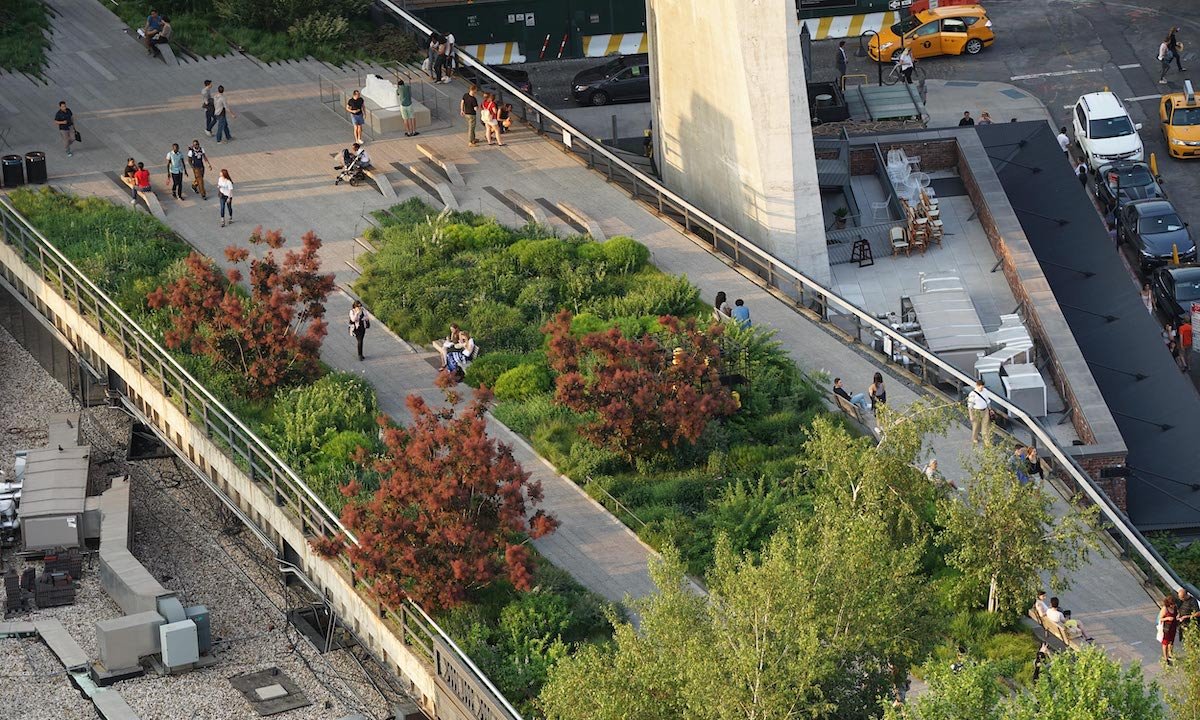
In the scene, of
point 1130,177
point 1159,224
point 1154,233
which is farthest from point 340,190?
point 1130,177

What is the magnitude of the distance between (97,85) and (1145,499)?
25860mm

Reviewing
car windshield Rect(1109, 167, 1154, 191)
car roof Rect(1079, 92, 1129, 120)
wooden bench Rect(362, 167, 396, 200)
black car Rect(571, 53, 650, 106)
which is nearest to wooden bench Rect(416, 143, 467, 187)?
wooden bench Rect(362, 167, 396, 200)

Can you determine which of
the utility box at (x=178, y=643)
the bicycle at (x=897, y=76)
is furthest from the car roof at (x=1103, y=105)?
the utility box at (x=178, y=643)

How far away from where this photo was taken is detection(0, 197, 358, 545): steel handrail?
3694 cm

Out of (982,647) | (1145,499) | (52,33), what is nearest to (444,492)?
(982,647)

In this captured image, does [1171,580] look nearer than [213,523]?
Yes

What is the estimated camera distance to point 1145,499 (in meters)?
41.1

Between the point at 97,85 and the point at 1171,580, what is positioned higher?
the point at 97,85

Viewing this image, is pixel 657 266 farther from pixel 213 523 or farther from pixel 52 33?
pixel 52 33

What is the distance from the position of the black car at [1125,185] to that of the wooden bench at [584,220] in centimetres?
1403

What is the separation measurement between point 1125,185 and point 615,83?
13.2m

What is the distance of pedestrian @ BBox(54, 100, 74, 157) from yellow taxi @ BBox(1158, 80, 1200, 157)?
26026 mm

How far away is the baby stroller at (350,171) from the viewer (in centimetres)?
4931

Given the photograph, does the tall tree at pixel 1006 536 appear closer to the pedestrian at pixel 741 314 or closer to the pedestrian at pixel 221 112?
the pedestrian at pixel 741 314
